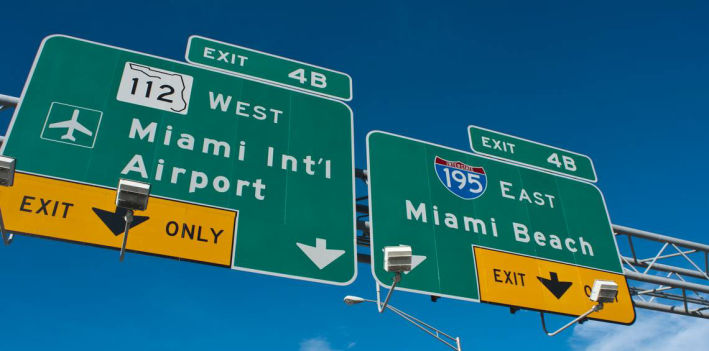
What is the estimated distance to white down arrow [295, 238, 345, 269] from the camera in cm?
648

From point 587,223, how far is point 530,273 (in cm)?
181

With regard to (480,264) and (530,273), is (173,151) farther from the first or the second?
(530,273)

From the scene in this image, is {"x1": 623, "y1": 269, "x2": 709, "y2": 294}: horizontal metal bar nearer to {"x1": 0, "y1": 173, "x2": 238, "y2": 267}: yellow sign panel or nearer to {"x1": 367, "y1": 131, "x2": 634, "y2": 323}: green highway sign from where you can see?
{"x1": 367, "y1": 131, "x2": 634, "y2": 323}: green highway sign

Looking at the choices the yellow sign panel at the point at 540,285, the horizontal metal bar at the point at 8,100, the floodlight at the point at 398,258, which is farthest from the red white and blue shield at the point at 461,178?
the horizontal metal bar at the point at 8,100

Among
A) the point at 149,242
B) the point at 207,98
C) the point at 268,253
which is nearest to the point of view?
the point at 149,242

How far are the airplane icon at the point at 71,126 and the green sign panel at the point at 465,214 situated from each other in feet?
11.3

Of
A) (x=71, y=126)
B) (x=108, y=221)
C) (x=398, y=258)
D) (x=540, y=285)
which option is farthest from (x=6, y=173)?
(x=540, y=285)

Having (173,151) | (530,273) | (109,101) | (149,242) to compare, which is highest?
(109,101)

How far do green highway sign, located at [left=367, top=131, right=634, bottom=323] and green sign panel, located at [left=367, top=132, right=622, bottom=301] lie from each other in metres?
0.02

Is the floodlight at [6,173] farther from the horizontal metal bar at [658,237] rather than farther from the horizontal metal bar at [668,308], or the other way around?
the horizontal metal bar at [668,308]

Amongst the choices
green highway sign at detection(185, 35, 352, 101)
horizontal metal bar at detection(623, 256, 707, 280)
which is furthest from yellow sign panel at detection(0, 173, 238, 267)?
horizontal metal bar at detection(623, 256, 707, 280)

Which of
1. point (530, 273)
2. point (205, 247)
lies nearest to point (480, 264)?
point (530, 273)

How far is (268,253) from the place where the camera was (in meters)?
6.29

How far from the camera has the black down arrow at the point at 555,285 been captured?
7.83 meters
